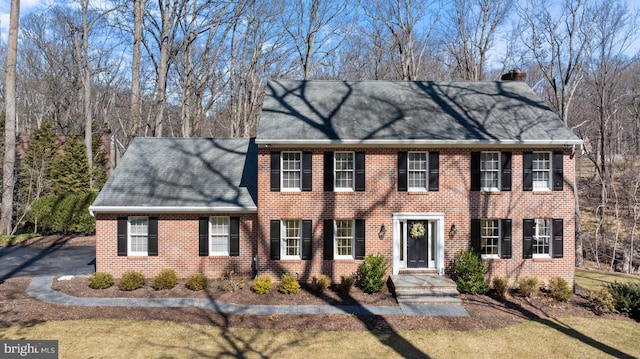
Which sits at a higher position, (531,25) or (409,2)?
(409,2)

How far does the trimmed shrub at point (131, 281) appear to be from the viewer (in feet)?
42.8

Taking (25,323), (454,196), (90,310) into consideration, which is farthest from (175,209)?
(454,196)

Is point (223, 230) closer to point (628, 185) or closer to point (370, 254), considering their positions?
point (370, 254)

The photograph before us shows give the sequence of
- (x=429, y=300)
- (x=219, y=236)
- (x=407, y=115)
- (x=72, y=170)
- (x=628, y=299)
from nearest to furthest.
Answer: (x=429, y=300) → (x=628, y=299) → (x=219, y=236) → (x=407, y=115) → (x=72, y=170)

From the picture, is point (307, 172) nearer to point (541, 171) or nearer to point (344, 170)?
point (344, 170)

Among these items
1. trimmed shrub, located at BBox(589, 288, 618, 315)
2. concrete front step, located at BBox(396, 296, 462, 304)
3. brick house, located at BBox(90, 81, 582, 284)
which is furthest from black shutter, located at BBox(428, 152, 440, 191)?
trimmed shrub, located at BBox(589, 288, 618, 315)

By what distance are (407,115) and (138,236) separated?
1160 centimetres

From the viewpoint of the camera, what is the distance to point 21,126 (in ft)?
148

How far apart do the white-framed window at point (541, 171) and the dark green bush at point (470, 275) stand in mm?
3793

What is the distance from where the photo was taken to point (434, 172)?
14078 mm

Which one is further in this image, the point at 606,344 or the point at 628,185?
the point at 628,185

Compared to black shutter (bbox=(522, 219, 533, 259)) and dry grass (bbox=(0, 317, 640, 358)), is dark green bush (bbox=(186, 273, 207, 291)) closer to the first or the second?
dry grass (bbox=(0, 317, 640, 358))

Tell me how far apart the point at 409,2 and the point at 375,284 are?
23.5 metres

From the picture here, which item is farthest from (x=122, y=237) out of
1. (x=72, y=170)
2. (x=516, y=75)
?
(x=516, y=75)
